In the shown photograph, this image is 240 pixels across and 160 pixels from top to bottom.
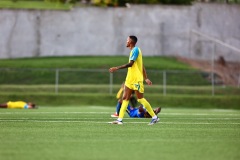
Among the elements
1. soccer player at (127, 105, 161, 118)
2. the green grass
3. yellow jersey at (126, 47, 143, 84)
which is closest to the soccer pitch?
yellow jersey at (126, 47, 143, 84)

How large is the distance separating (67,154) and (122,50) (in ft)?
123

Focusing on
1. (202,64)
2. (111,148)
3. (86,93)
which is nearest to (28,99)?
(86,93)

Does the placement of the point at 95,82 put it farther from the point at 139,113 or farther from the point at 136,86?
the point at 136,86

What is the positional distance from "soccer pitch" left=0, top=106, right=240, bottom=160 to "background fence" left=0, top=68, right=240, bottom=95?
816 inches

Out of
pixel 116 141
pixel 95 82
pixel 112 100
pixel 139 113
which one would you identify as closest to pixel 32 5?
pixel 95 82

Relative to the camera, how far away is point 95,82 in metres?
42.8

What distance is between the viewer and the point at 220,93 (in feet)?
138

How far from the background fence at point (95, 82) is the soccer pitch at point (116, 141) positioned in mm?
20723

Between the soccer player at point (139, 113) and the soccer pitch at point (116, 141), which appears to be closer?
the soccer pitch at point (116, 141)

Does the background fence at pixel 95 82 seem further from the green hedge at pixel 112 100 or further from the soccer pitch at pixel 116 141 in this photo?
the soccer pitch at pixel 116 141

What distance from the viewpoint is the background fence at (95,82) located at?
41000 mm

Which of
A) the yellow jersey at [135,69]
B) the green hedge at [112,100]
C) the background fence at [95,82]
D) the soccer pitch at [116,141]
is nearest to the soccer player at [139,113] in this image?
the soccer pitch at [116,141]

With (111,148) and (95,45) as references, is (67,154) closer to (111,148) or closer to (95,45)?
(111,148)

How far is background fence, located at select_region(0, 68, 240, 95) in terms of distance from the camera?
41000 millimetres
